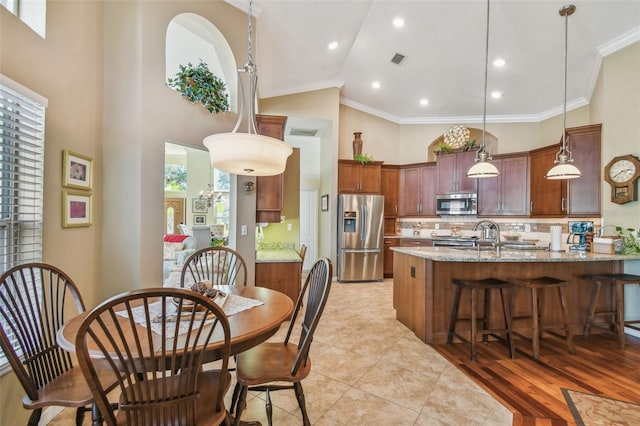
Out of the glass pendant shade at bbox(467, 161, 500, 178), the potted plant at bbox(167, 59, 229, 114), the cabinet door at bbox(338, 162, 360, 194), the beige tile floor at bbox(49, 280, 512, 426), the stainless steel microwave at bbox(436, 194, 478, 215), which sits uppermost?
the potted plant at bbox(167, 59, 229, 114)

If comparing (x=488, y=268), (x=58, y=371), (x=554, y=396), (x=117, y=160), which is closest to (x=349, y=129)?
(x=488, y=268)

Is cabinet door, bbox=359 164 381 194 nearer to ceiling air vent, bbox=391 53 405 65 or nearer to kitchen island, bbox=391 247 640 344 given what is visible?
ceiling air vent, bbox=391 53 405 65

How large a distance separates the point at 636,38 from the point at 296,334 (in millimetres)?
5205

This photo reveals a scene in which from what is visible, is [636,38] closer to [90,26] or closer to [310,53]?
[310,53]

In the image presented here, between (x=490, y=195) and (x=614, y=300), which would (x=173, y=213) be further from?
(x=490, y=195)

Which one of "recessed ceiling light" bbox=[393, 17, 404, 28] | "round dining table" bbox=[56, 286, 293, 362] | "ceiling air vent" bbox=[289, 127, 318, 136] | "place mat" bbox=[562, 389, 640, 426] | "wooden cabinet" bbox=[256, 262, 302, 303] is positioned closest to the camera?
"round dining table" bbox=[56, 286, 293, 362]

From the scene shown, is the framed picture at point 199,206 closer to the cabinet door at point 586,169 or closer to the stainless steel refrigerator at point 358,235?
the stainless steel refrigerator at point 358,235

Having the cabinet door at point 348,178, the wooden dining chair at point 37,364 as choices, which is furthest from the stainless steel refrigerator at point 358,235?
the wooden dining chair at point 37,364

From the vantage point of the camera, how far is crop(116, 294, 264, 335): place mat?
4.61 feet

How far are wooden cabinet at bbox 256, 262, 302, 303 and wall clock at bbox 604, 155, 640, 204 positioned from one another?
3888 mm

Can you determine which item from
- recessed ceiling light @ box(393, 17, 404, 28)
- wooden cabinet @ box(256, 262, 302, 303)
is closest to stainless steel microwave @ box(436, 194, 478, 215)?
recessed ceiling light @ box(393, 17, 404, 28)

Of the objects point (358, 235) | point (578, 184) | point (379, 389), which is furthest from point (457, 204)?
point (379, 389)

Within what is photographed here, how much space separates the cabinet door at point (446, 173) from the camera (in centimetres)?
596

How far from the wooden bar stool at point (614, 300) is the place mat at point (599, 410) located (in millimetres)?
1288
